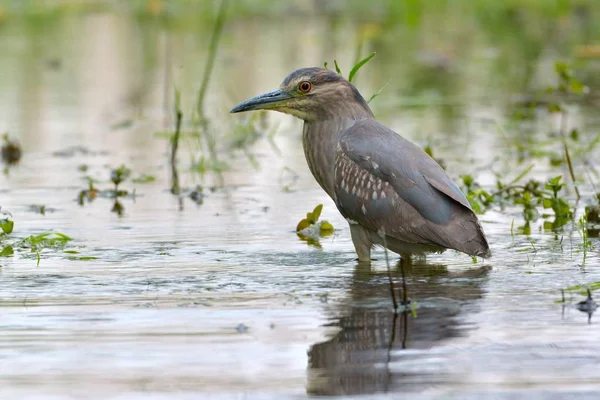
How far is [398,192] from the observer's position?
6.36m

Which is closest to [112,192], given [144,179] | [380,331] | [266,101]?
[144,179]

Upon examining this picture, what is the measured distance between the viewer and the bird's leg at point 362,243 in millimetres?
6539

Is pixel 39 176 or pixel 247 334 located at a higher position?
pixel 39 176

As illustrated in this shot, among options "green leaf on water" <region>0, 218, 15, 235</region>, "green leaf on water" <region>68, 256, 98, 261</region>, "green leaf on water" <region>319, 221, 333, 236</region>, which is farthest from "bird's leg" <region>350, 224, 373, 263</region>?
"green leaf on water" <region>0, 218, 15, 235</region>

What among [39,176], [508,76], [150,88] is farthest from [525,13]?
[39,176]

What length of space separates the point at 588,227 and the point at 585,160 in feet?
7.69

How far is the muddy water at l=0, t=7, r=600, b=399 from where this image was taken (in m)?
4.42

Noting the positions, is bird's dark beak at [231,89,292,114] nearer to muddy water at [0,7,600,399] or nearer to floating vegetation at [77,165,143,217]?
muddy water at [0,7,600,399]

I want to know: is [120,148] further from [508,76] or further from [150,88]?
[508,76]

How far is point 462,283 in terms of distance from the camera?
591 cm

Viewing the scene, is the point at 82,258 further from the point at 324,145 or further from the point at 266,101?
the point at 324,145

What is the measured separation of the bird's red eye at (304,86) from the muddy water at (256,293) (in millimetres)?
829

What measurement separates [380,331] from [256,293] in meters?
0.87

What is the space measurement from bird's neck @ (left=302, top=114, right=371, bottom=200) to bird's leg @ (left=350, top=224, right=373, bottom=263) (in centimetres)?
29
